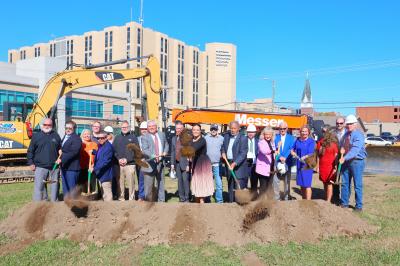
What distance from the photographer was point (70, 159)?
6949 millimetres

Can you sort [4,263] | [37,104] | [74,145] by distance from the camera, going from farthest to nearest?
1. [37,104]
2. [74,145]
3. [4,263]

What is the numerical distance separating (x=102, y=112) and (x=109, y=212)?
129ft

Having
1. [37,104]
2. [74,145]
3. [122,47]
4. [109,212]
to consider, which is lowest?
[109,212]

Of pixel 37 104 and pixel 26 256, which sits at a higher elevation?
pixel 37 104

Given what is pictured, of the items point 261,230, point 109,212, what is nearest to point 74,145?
point 109,212

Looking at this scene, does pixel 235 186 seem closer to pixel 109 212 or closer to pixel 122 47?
pixel 109 212

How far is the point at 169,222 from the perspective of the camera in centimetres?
562

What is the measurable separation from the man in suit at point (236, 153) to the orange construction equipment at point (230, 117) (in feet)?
22.6

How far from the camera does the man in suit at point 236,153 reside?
711 cm

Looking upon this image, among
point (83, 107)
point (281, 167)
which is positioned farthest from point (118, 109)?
point (281, 167)

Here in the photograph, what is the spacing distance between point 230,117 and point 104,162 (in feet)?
28.0

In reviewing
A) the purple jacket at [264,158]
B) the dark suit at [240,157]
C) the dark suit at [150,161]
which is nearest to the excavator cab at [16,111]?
the dark suit at [150,161]

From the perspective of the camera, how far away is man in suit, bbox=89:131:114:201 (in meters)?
7.12

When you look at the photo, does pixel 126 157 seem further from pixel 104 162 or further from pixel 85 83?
pixel 85 83
